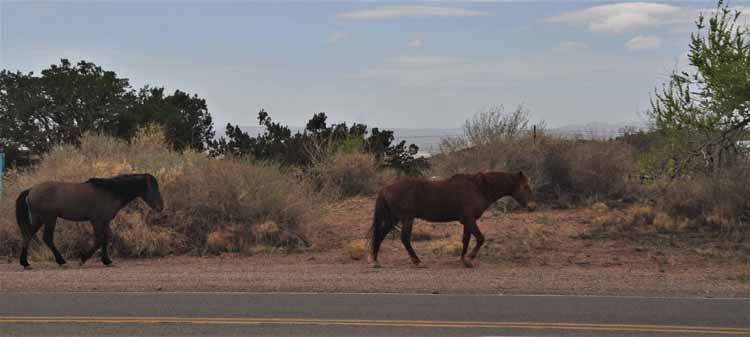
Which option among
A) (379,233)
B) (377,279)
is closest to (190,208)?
(379,233)

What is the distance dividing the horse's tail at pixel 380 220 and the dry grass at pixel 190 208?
365 cm

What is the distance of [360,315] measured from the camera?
9688 millimetres

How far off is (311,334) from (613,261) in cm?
913

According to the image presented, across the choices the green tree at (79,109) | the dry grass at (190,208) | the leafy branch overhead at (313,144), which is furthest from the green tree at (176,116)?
the dry grass at (190,208)

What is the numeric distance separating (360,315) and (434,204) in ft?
17.5

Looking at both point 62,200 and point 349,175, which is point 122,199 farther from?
point 349,175

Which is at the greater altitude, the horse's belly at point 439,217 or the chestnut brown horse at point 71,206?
the chestnut brown horse at point 71,206

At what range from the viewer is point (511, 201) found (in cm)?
2231

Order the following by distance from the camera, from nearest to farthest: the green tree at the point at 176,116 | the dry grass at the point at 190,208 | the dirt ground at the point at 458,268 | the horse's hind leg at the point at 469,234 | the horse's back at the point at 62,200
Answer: the dirt ground at the point at 458,268 → the horse's hind leg at the point at 469,234 → the horse's back at the point at 62,200 → the dry grass at the point at 190,208 → the green tree at the point at 176,116

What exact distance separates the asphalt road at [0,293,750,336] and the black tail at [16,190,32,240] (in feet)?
11.9

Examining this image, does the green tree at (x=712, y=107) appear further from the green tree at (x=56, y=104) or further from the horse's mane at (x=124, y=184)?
the green tree at (x=56, y=104)

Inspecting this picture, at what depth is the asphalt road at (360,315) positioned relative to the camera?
28.7ft

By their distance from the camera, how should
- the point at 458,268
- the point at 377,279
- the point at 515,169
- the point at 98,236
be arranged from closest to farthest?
the point at 377,279 → the point at 458,268 → the point at 98,236 → the point at 515,169

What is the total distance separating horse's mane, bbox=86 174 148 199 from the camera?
15.4 m
